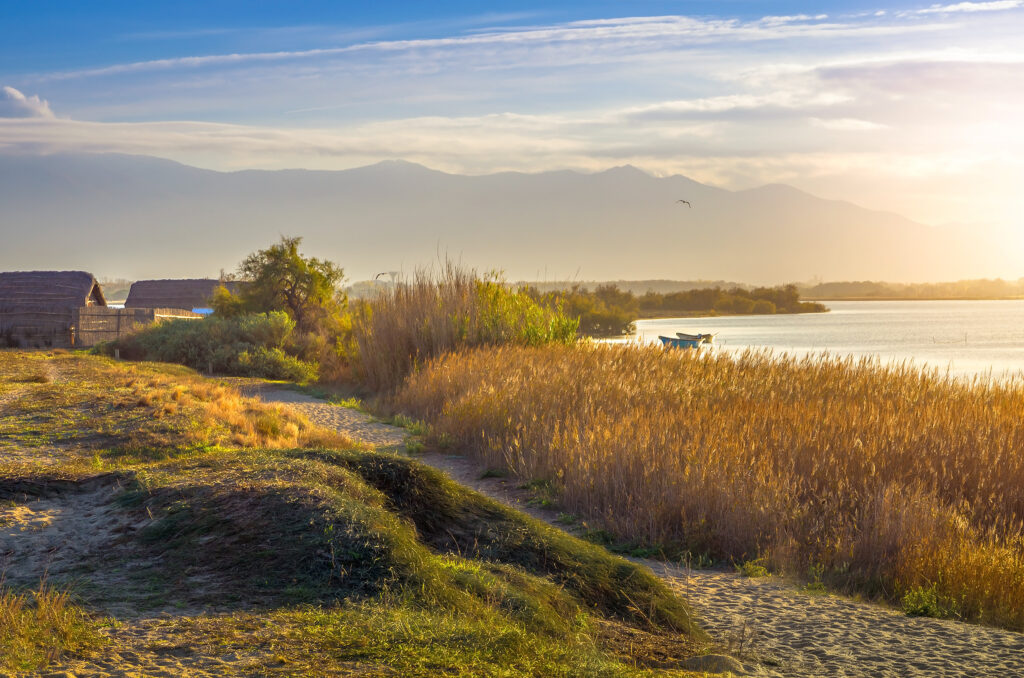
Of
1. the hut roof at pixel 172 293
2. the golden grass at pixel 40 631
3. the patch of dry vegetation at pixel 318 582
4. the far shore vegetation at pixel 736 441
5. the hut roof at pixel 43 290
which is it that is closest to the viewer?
the golden grass at pixel 40 631

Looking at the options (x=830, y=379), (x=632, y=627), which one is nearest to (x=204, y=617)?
(x=632, y=627)

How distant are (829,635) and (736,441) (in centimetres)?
395

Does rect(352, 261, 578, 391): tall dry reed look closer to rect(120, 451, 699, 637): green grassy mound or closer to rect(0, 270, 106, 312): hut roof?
rect(120, 451, 699, 637): green grassy mound

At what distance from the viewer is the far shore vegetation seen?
20.1 ft

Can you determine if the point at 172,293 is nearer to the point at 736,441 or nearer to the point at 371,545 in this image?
the point at 736,441

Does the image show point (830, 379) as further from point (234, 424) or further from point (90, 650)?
point (90, 650)

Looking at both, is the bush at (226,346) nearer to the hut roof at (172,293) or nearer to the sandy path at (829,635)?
the sandy path at (829,635)

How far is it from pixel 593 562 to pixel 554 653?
1488 mm

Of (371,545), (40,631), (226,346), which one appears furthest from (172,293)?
(40,631)

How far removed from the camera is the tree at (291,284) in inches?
1051

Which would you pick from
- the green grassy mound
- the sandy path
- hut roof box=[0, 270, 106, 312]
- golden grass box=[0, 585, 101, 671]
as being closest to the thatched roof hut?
hut roof box=[0, 270, 106, 312]

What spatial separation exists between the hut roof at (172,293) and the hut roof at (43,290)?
396 inches

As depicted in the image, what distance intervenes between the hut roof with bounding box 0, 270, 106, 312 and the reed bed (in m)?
23.0

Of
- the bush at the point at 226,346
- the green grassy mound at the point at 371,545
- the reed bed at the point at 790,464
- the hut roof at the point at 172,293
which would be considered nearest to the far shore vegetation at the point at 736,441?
the reed bed at the point at 790,464
